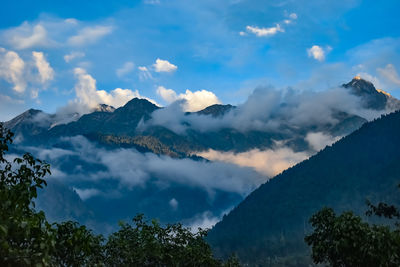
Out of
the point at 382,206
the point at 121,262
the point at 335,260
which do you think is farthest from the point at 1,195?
the point at 382,206

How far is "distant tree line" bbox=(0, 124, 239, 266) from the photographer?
15570mm

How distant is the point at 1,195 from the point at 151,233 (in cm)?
3001

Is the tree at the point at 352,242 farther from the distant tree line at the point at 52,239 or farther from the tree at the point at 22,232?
the tree at the point at 22,232

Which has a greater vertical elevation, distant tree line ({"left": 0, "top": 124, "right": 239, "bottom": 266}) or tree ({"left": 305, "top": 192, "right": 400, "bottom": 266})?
distant tree line ({"left": 0, "top": 124, "right": 239, "bottom": 266})

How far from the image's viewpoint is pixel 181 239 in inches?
2010

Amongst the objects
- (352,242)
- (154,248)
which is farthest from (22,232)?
(154,248)

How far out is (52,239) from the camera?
15.8 meters

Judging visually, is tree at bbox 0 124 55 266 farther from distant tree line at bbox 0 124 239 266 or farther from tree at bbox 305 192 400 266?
tree at bbox 305 192 400 266

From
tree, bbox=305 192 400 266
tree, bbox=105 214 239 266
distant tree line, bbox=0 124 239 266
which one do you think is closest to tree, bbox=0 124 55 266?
distant tree line, bbox=0 124 239 266

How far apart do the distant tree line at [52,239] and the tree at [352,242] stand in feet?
54.5

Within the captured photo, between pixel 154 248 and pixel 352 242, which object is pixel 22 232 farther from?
pixel 154 248

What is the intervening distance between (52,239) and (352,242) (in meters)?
23.7

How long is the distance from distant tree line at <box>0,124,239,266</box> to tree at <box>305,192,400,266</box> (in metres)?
16.6

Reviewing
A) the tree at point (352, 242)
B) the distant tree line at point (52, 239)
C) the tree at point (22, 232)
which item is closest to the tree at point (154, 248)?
the distant tree line at point (52, 239)
